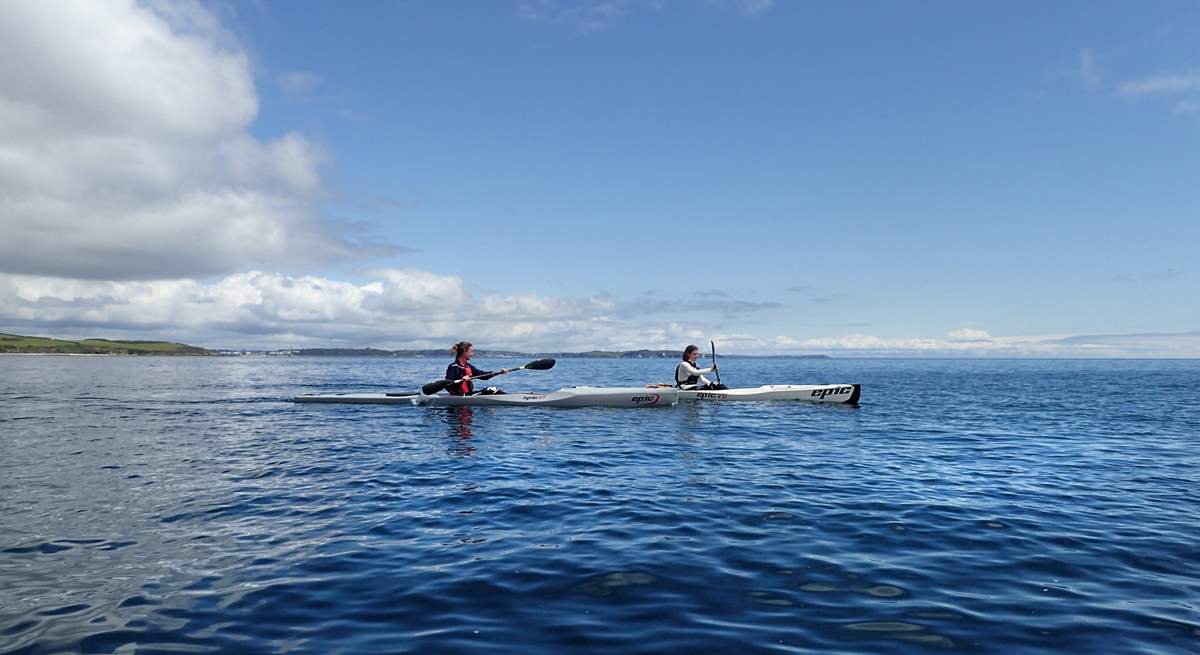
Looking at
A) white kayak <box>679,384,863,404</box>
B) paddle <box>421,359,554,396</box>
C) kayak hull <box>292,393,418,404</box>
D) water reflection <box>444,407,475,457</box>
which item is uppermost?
paddle <box>421,359,554,396</box>

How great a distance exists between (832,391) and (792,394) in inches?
85.1

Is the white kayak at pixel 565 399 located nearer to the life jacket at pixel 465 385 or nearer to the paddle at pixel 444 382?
the life jacket at pixel 465 385

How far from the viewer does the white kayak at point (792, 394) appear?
29062 mm

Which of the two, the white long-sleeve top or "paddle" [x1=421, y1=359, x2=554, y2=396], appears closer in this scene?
"paddle" [x1=421, y1=359, x2=554, y2=396]

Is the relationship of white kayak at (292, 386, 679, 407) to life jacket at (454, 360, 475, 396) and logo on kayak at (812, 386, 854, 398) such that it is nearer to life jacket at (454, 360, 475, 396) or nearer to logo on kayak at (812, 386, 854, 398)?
life jacket at (454, 360, 475, 396)

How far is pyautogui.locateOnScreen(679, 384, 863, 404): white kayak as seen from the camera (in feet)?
95.3

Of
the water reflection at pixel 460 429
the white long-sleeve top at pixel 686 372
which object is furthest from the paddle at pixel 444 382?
the white long-sleeve top at pixel 686 372

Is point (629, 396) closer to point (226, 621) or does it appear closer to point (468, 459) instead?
point (468, 459)

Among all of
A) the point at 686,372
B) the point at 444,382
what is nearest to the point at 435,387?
the point at 444,382

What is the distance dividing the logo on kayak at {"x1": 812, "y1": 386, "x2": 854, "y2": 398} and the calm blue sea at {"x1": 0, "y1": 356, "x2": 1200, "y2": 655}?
40.1ft

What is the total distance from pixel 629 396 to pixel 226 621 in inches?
879

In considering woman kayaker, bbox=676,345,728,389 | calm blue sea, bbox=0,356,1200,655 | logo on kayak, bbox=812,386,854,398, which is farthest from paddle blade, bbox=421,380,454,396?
logo on kayak, bbox=812,386,854,398

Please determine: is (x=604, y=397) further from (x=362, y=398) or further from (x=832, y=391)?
(x=832, y=391)

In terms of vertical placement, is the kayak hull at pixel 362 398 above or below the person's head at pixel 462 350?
below
